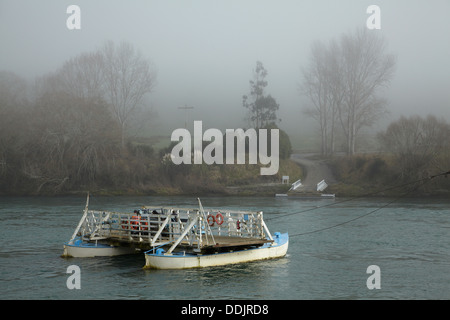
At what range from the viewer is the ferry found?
2498 centimetres

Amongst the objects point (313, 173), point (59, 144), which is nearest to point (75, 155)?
point (59, 144)

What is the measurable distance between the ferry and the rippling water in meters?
0.56

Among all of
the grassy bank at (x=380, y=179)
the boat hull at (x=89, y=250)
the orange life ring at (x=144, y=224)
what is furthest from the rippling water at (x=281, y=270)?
the grassy bank at (x=380, y=179)

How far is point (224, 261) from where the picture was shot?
25688mm

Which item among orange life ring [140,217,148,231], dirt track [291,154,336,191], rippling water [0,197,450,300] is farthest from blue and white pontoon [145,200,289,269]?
dirt track [291,154,336,191]

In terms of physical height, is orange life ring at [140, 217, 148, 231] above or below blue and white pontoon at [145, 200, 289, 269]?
above

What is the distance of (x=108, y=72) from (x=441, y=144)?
52.3m

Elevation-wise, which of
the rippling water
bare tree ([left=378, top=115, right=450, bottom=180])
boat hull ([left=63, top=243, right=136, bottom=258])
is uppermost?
bare tree ([left=378, top=115, right=450, bottom=180])

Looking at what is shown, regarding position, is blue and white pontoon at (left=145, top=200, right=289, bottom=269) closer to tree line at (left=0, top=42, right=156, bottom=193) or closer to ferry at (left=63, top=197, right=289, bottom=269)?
ferry at (left=63, top=197, right=289, bottom=269)

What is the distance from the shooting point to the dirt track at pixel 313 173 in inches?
2940

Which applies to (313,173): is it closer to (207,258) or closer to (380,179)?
(380,179)

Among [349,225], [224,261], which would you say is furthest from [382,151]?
[224,261]

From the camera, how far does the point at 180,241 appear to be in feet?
83.0
